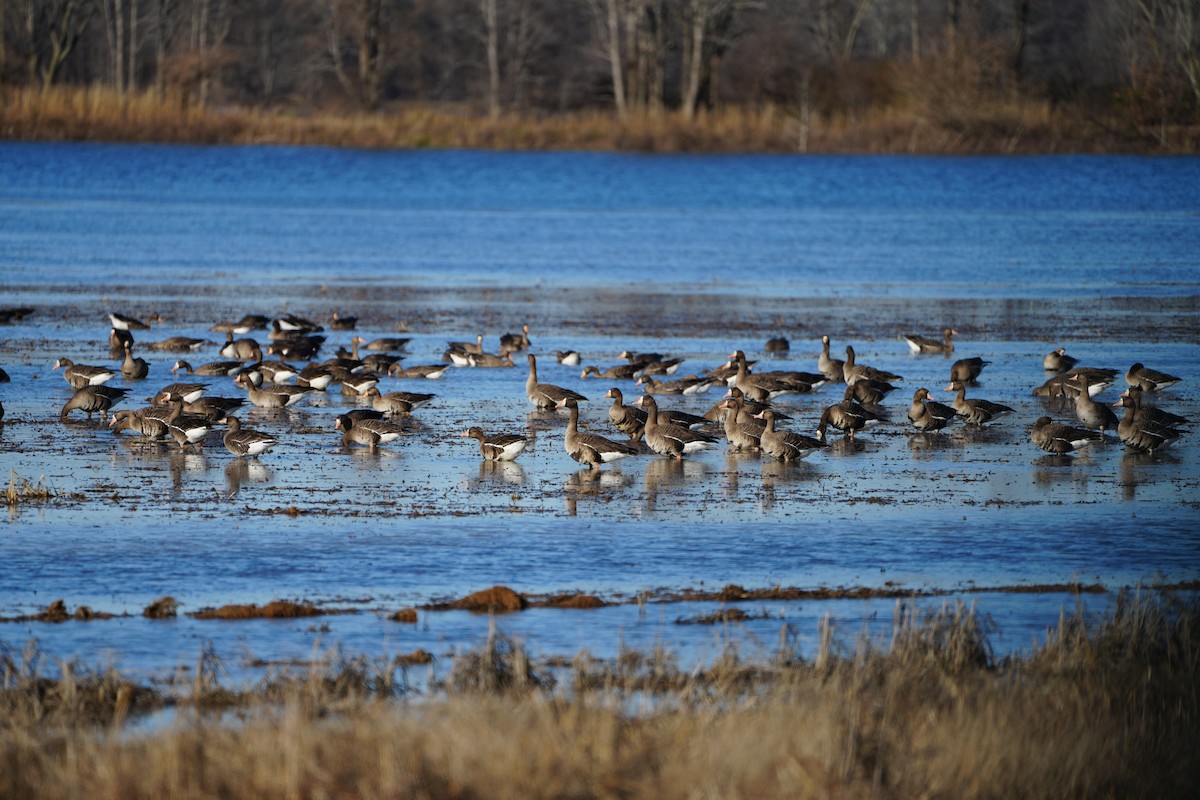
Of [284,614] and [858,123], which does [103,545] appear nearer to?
[284,614]

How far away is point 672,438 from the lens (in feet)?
55.6

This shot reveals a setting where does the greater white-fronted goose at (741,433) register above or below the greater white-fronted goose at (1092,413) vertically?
below

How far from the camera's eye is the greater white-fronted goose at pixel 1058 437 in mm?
17031

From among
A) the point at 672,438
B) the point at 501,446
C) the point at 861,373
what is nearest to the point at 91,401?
the point at 501,446

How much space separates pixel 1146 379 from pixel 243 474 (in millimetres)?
11338

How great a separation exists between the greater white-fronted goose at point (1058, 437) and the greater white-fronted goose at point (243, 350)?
11.1m

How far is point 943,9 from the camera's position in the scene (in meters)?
96.0

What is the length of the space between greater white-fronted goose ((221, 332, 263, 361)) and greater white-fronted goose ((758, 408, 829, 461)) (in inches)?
353

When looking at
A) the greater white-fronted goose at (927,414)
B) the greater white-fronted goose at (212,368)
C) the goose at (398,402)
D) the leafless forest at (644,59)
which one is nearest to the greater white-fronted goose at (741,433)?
the greater white-fronted goose at (927,414)

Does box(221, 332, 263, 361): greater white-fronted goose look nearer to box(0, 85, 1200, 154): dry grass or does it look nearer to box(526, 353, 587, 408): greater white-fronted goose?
box(526, 353, 587, 408): greater white-fronted goose

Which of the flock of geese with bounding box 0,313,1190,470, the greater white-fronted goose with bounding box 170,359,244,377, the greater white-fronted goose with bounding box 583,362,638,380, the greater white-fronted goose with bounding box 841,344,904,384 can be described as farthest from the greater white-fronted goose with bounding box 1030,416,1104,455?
the greater white-fronted goose with bounding box 170,359,244,377

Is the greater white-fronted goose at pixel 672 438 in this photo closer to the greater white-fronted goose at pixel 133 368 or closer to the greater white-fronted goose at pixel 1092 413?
the greater white-fronted goose at pixel 1092 413

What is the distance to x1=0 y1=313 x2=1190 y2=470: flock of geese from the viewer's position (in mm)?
17016

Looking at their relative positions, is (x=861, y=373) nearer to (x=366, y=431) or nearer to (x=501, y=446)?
(x=501, y=446)
